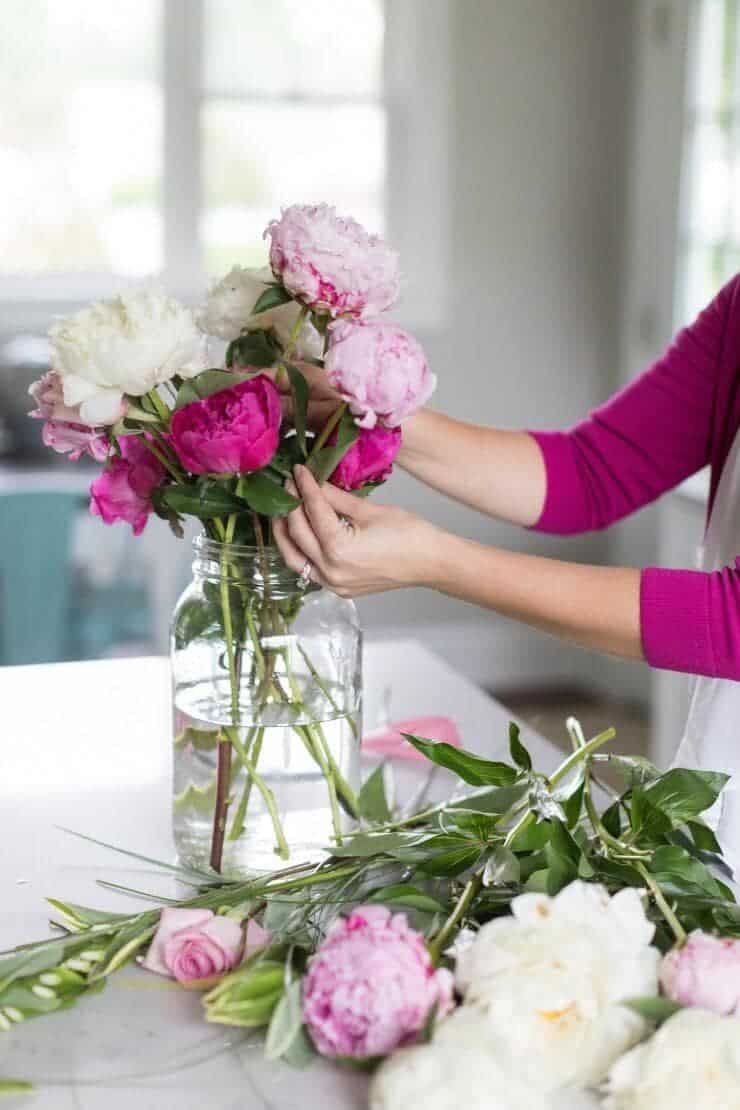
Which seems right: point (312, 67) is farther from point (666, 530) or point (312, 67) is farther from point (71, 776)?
point (71, 776)

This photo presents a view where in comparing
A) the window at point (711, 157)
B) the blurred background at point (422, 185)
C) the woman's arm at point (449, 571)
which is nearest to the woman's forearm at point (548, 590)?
the woman's arm at point (449, 571)

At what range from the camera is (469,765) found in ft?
3.03

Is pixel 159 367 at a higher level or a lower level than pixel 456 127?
lower

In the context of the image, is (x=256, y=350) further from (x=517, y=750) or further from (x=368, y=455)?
(x=517, y=750)

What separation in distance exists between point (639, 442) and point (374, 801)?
0.65 meters

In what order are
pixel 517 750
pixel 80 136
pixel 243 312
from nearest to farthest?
pixel 517 750
pixel 243 312
pixel 80 136

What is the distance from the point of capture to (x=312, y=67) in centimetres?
390

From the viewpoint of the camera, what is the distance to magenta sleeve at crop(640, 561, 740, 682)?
1145 mm

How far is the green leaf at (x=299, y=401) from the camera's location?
38.3 inches

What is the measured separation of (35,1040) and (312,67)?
3.47m

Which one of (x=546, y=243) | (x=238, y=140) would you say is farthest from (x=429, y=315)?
(x=238, y=140)

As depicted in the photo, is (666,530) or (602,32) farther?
(602,32)

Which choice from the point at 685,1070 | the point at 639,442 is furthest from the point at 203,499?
the point at 639,442

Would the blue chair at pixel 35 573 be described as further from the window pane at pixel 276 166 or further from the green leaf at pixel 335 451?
the green leaf at pixel 335 451
